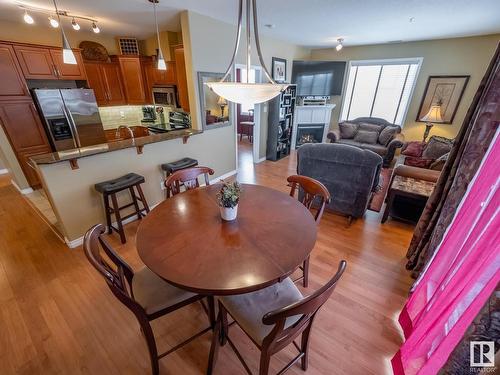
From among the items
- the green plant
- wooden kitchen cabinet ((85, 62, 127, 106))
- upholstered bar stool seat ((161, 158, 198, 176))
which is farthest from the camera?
wooden kitchen cabinet ((85, 62, 127, 106))

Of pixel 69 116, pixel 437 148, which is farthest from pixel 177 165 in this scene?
pixel 437 148

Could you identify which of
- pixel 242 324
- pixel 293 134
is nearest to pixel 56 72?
pixel 242 324

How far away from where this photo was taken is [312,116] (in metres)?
5.76

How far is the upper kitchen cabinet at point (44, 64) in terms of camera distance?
10.3 feet

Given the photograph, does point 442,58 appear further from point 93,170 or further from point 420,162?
point 93,170

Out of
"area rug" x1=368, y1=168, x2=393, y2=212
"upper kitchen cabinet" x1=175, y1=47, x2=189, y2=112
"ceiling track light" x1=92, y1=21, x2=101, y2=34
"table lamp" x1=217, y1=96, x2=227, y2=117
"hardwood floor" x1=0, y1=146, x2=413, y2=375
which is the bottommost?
"hardwood floor" x1=0, y1=146, x2=413, y2=375

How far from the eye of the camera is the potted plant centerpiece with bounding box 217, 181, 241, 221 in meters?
1.38

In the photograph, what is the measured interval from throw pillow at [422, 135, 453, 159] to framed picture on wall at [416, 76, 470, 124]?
1.95 metres

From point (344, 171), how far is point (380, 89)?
13.7 feet

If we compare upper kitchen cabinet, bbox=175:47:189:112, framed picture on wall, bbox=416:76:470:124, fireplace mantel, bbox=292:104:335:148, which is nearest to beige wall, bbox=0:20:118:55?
upper kitchen cabinet, bbox=175:47:189:112

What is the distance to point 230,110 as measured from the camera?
12.8ft

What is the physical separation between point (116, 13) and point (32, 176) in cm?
294

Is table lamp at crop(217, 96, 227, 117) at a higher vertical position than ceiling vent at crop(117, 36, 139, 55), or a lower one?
lower

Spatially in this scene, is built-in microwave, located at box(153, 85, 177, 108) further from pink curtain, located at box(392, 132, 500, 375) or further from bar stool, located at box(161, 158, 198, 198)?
pink curtain, located at box(392, 132, 500, 375)
